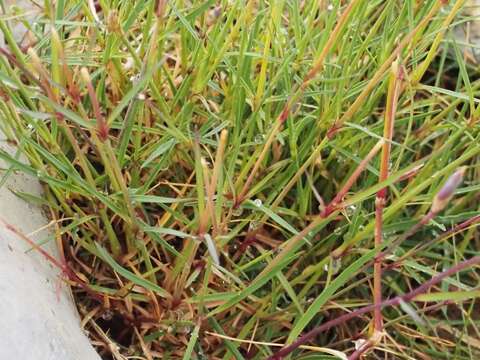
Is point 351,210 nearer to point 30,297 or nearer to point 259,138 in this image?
point 259,138

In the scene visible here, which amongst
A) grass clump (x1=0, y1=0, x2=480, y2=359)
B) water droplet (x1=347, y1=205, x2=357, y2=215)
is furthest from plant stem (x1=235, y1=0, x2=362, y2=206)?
water droplet (x1=347, y1=205, x2=357, y2=215)

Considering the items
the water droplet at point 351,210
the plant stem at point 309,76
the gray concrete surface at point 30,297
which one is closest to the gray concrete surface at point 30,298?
the gray concrete surface at point 30,297

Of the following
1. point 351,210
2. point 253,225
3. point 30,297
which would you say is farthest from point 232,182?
point 30,297

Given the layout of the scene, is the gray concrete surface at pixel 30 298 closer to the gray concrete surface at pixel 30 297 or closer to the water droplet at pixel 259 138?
the gray concrete surface at pixel 30 297

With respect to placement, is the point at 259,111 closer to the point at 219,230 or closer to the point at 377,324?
the point at 219,230

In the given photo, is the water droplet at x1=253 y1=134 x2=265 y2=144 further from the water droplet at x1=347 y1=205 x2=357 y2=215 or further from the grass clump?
the water droplet at x1=347 y1=205 x2=357 y2=215

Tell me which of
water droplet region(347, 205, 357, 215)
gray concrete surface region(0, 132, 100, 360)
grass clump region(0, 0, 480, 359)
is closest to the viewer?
gray concrete surface region(0, 132, 100, 360)

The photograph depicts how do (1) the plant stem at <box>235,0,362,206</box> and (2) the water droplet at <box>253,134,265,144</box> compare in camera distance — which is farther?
(2) the water droplet at <box>253,134,265,144</box>

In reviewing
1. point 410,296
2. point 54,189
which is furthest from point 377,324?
point 54,189

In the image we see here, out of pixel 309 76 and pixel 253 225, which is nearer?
pixel 309 76
